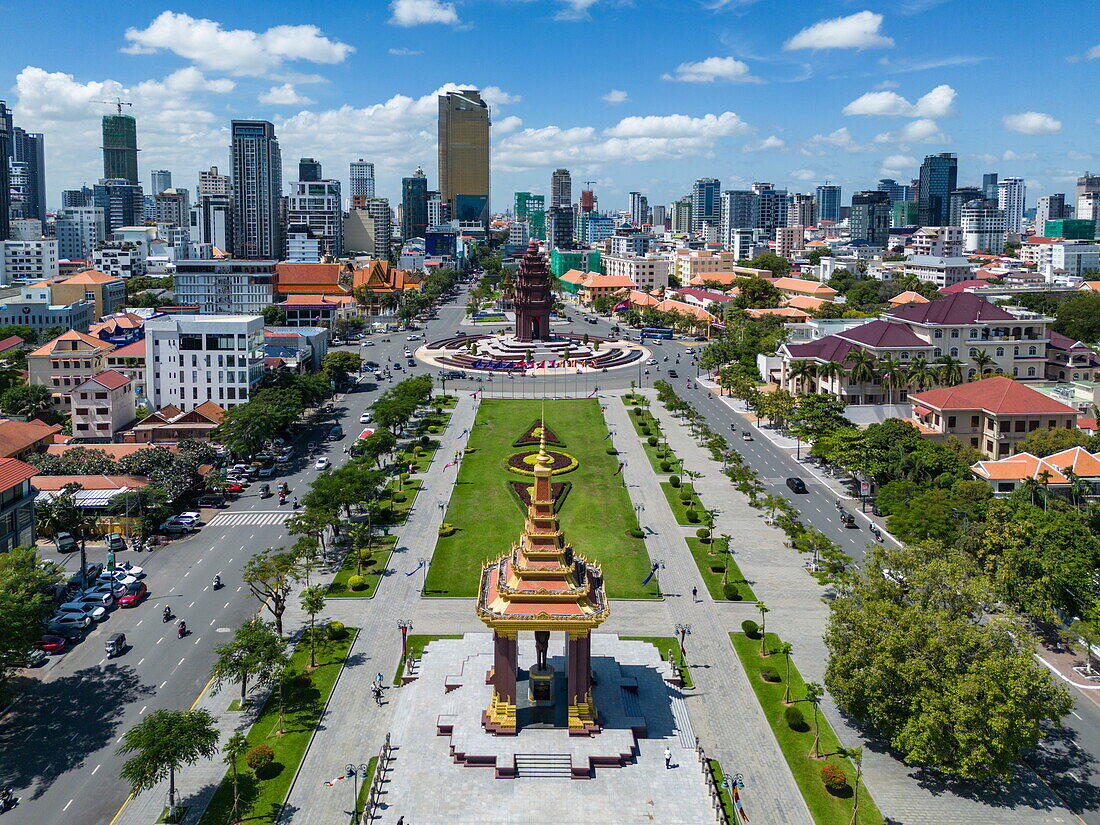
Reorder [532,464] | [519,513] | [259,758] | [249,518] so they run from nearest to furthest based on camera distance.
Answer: [259,758] < [249,518] < [519,513] < [532,464]

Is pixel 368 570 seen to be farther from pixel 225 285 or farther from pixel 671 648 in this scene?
pixel 225 285

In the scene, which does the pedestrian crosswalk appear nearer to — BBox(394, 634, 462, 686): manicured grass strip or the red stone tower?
BBox(394, 634, 462, 686): manicured grass strip

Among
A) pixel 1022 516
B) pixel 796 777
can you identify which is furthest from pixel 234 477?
pixel 1022 516

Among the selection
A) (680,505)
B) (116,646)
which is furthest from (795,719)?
(116,646)

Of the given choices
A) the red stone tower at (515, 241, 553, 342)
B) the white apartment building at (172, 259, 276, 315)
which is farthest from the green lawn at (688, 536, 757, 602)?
the white apartment building at (172, 259, 276, 315)

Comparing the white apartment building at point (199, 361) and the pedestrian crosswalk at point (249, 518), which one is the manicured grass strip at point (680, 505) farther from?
the white apartment building at point (199, 361)
